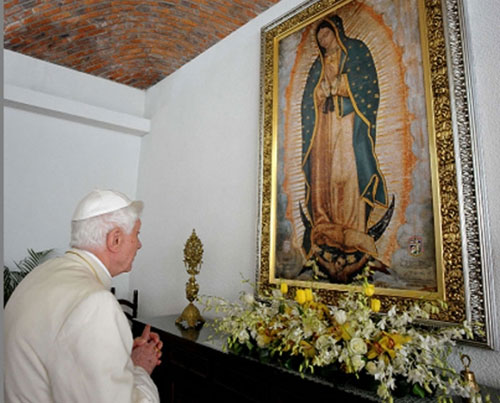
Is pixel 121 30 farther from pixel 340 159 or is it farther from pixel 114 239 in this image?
pixel 114 239

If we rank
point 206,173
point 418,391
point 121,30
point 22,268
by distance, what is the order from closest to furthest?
point 418,391, point 206,173, point 22,268, point 121,30

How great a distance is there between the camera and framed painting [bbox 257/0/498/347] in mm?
1944

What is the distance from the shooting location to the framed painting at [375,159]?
1944 mm

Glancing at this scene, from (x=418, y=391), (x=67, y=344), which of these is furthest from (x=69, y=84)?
(x=418, y=391)

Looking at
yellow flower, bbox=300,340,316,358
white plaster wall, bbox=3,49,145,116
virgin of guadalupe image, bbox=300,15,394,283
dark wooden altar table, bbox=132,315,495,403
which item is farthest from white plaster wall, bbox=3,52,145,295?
yellow flower, bbox=300,340,316,358

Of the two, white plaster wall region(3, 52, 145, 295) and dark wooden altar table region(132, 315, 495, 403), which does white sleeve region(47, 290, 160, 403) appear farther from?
white plaster wall region(3, 52, 145, 295)

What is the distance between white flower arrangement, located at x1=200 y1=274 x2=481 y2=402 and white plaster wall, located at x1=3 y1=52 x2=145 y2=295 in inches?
129

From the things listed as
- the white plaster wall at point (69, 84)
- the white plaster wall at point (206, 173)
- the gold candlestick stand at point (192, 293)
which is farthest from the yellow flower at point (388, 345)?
the white plaster wall at point (69, 84)

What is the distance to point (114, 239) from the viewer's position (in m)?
1.86

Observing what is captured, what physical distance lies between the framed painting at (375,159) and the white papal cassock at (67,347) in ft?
4.16

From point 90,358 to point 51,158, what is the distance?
12.3 ft

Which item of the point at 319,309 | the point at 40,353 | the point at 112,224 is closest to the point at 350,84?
the point at 319,309

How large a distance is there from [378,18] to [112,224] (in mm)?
2130

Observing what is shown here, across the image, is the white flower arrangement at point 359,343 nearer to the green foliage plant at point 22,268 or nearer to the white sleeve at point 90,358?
the white sleeve at point 90,358
